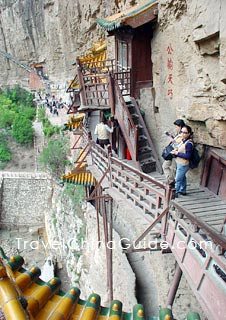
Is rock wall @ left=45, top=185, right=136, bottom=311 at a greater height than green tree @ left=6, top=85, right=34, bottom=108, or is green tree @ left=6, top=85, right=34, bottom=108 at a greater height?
green tree @ left=6, top=85, right=34, bottom=108

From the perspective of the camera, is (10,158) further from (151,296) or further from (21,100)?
(151,296)

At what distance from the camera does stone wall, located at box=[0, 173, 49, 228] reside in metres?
21.7

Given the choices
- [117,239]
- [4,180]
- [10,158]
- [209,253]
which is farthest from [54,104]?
[209,253]

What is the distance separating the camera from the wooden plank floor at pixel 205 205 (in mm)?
4910

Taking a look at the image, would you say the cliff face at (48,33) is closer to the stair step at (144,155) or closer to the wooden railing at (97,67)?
the wooden railing at (97,67)

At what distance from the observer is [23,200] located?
858 inches

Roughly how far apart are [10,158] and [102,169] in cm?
2029

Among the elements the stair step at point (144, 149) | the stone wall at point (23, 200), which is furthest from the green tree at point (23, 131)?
the stair step at point (144, 149)

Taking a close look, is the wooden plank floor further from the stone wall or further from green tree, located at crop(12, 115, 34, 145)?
green tree, located at crop(12, 115, 34, 145)

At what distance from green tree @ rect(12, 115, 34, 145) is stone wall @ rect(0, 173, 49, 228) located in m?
5.79

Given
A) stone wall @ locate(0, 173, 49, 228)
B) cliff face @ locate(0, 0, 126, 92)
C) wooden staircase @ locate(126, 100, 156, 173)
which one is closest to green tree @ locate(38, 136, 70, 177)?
stone wall @ locate(0, 173, 49, 228)

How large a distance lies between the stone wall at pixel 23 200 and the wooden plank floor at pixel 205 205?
675 inches

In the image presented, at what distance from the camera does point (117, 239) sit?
29.8 feet

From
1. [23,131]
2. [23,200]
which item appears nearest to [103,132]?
[23,200]
